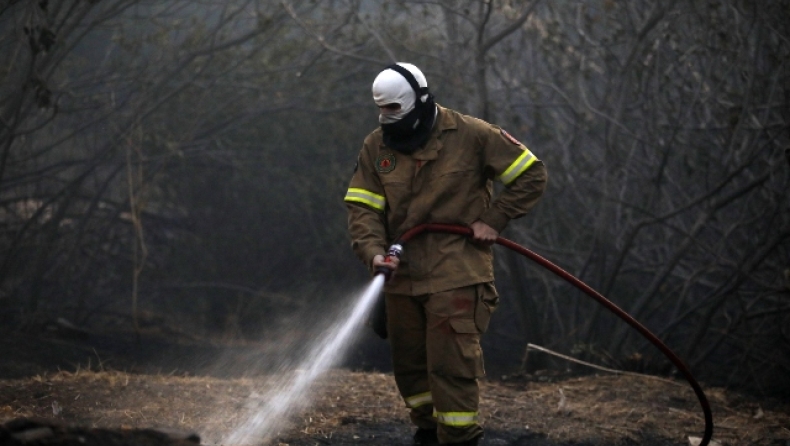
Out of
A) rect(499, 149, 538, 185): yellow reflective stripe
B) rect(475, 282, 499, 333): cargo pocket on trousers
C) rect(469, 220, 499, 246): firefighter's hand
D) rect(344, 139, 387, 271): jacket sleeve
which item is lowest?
rect(475, 282, 499, 333): cargo pocket on trousers

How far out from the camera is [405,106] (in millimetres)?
4531

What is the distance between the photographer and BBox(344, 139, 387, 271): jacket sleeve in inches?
182

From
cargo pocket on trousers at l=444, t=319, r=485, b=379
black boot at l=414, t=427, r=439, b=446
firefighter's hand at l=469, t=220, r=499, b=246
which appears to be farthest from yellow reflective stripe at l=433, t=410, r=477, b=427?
firefighter's hand at l=469, t=220, r=499, b=246

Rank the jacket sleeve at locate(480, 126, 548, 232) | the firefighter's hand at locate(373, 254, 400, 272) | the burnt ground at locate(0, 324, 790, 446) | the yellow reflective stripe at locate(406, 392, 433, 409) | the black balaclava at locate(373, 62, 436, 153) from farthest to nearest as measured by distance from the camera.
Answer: the burnt ground at locate(0, 324, 790, 446) < the yellow reflective stripe at locate(406, 392, 433, 409) < the jacket sleeve at locate(480, 126, 548, 232) < the black balaclava at locate(373, 62, 436, 153) < the firefighter's hand at locate(373, 254, 400, 272)

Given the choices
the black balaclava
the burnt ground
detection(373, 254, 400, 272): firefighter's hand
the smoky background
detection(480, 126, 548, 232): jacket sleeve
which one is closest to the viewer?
detection(373, 254, 400, 272): firefighter's hand

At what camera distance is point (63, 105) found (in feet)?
31.8

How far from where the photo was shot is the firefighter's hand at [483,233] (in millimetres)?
4590

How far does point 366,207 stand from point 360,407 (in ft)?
5.92

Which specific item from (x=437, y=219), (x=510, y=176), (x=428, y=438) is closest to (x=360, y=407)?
(x=428, y=438)

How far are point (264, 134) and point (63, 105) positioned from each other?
9.27ft

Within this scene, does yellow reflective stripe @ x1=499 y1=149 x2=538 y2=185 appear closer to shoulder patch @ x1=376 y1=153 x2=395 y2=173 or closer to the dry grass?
shoulder patch @ x1=376 y1=153 x2=395 y2=173

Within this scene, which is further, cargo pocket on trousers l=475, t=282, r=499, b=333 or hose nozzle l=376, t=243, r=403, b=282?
cargo pocket on trousers l=475, t=282, r=499, b=333

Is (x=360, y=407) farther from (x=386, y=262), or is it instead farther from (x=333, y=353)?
(x=386, y=262)

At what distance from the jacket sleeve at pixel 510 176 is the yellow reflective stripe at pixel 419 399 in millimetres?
814
